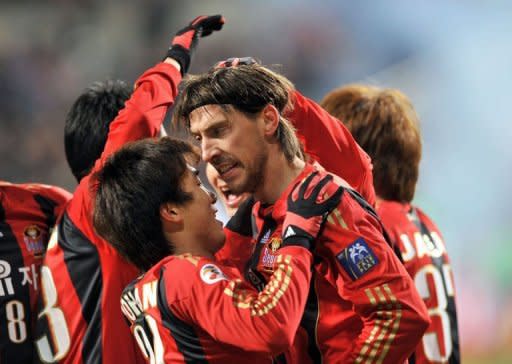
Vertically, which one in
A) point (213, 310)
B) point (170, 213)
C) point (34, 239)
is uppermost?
point (170, 213)

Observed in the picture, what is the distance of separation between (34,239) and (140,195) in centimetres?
74

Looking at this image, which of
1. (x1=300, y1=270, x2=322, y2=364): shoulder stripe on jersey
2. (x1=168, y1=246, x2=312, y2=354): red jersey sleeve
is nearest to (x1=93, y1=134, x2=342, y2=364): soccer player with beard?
(x1=168, y1=246, x2=312, y2=354): red jersey sleeve

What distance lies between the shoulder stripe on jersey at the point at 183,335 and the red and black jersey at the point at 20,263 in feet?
2.61

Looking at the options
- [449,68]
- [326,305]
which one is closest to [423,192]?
[449,68]

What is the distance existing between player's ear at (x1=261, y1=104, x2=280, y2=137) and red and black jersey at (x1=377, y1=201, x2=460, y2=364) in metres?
1.04

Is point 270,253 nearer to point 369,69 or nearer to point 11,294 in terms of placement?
point 11,294

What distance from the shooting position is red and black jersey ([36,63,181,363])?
2.51m

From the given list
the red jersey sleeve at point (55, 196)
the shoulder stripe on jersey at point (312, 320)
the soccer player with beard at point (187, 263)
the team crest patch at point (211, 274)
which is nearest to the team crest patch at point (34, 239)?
the red jersey sleeve at point (55, 196)

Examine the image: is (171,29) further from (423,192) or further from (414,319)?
(414,319)

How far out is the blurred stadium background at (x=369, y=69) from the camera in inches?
227

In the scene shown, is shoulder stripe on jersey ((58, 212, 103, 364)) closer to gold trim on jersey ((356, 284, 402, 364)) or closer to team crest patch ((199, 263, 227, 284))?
team crest patch ((199, 263, 227, 284))

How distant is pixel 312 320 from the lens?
2.05m

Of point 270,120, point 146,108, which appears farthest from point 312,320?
point 146,108

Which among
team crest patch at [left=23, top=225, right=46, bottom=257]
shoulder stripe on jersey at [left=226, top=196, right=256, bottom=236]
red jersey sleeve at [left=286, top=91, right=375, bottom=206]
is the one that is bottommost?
team crest patch at [left=23, top=225, right=46, bottom=257]
